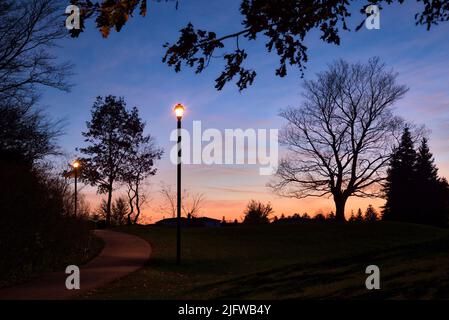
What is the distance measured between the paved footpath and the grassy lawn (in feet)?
1.56

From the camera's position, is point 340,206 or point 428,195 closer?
point 340,206

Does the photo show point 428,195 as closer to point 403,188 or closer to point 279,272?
point 403,188

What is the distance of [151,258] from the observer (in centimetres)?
1922

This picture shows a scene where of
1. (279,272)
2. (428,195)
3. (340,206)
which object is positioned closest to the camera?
(279,272)

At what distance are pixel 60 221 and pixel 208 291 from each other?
330 inches

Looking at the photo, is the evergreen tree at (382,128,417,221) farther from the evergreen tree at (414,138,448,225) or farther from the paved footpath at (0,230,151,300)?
the paved footpath at (0,230,151,300)

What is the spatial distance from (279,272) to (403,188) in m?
51.7

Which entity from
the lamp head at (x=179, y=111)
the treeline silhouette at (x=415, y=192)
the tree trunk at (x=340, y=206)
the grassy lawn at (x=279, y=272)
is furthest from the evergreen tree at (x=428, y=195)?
the lamp head at (x=179, y=111)

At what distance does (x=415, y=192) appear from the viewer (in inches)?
2375

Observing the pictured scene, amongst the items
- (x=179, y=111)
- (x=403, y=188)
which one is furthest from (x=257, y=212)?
(x=179, y=111)

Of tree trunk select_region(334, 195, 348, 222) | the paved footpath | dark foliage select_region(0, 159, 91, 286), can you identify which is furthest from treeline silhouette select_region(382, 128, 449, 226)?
dark foliage select_region(0, 159, 91, 286)

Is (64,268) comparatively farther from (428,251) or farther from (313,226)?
(313,226)

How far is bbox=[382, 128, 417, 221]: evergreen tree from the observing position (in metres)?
59.2

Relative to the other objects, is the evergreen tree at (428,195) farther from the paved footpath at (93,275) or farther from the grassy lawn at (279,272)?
the paved footpath at (93,275)
